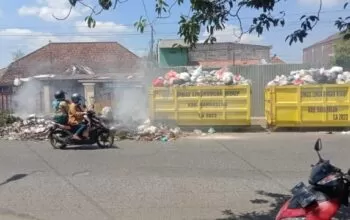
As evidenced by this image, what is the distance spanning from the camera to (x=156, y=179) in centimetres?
869

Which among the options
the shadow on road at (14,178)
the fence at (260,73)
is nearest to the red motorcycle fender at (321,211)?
the shadow on road at (14,178)

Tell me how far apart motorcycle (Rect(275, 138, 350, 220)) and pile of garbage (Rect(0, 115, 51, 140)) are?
1272cm

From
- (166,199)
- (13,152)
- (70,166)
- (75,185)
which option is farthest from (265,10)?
(13,152)

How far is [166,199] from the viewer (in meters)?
7.23

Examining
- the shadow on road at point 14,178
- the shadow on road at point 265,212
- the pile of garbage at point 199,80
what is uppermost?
the pile of garbage at point 199,80

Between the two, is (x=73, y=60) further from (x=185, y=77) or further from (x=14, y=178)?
(x=14, y=178)

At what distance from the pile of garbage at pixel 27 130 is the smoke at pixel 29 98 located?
11.7 metres

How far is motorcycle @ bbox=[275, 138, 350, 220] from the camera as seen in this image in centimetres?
360

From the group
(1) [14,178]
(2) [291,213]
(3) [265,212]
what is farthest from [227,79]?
(2) [291,213]

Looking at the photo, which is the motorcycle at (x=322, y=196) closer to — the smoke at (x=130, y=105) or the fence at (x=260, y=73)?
the smoke at (x=130, y=105)

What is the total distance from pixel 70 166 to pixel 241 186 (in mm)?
3816

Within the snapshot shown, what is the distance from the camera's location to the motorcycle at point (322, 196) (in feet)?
11.8

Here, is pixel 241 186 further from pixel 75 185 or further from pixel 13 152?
pixel 13 152

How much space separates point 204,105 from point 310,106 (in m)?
3.46
